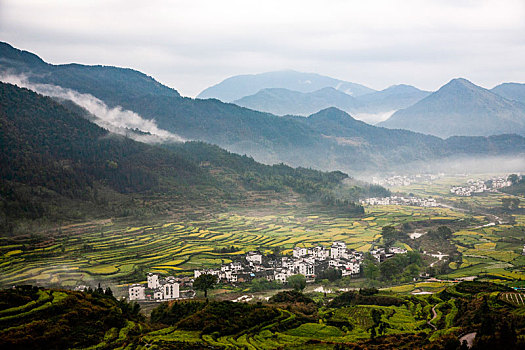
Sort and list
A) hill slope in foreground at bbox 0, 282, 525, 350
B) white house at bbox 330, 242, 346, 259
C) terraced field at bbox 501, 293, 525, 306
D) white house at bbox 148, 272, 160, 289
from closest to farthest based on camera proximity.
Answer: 1. hill slope in foreground at bbox 0, 282, 525, 350
2. terraced field at bbox 501, 293, 525, 306
3. white house at bbox 148, 272, 160, 289
4. white house at bbox 330, 242, 346, 259

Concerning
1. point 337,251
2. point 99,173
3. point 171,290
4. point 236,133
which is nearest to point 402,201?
point 337,251

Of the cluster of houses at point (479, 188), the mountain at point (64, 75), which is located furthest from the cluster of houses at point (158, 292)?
the mountain at point (64, 75)

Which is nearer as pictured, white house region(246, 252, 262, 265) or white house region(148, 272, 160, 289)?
white house region(148, 272, 160, 289)

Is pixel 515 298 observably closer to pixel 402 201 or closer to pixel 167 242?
pixel 167 242

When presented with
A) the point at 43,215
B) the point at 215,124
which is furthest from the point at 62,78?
the point at 43,215

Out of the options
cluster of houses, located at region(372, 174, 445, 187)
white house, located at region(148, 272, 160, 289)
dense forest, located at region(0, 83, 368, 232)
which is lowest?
white house, located at region(148, 272, 160, 289)

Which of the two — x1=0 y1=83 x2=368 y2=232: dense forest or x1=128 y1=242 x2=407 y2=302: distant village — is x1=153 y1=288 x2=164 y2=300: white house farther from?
x1=0 y1=83 x2=368 y2=232: dense forest

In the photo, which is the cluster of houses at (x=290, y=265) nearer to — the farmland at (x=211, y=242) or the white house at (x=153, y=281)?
the farmland at (x=211, y=242)

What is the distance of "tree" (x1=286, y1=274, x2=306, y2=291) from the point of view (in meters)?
42.3

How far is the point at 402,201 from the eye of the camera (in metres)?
108

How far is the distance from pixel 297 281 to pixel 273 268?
5293mm

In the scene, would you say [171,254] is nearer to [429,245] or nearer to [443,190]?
[429,245]

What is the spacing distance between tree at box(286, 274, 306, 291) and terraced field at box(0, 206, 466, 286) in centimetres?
948

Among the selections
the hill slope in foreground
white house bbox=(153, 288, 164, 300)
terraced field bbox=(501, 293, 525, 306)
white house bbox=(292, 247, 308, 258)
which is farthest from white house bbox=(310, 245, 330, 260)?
terraced field bbox=(501, 293, 525, 306)
